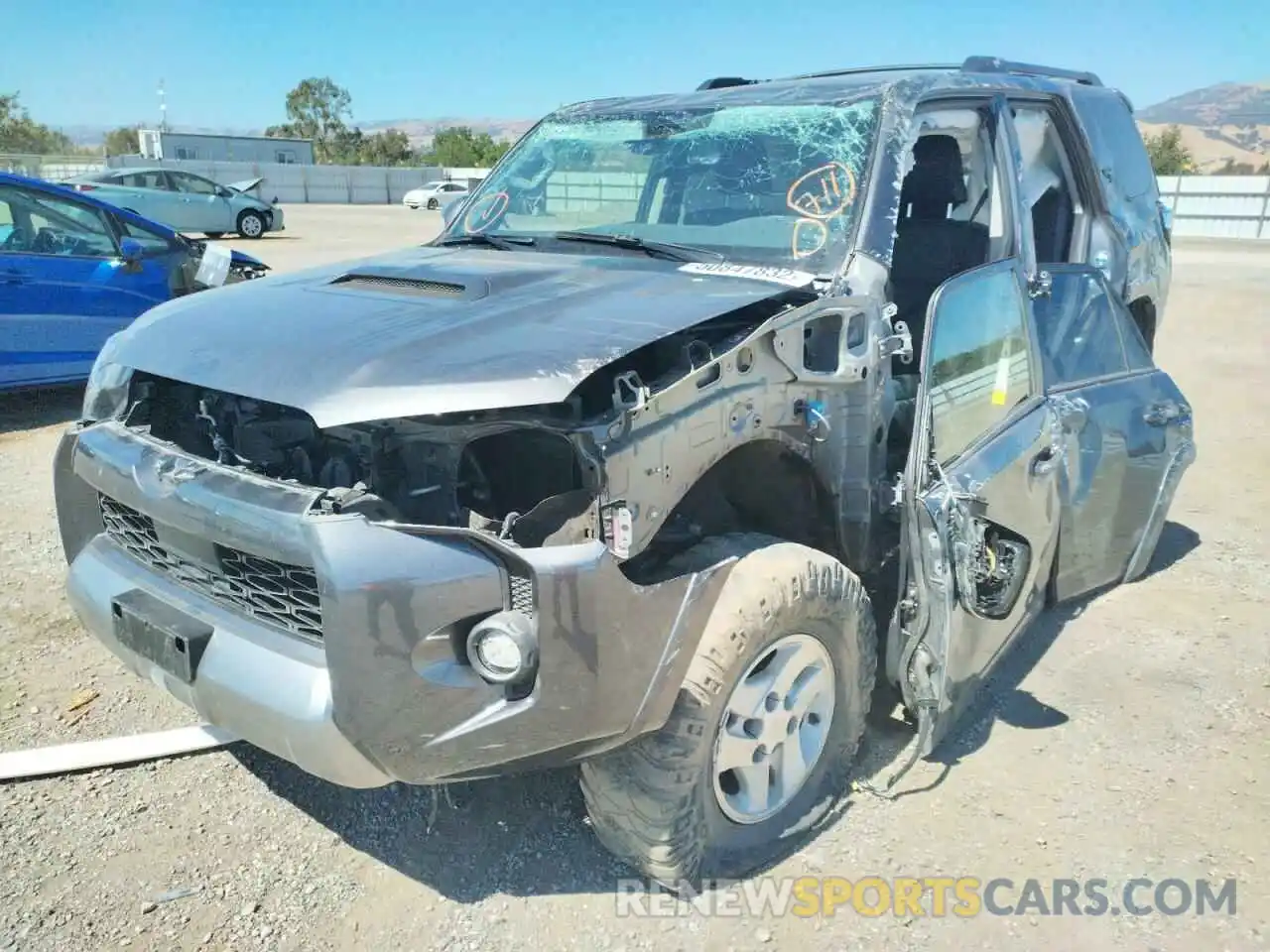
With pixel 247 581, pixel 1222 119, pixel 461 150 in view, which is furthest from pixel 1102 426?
pixel 1222 119

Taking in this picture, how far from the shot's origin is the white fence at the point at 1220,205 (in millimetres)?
27203

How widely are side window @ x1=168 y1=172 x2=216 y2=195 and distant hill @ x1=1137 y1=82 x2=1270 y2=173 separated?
103192 mm

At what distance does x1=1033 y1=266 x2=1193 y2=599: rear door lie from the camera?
3689 millimetres

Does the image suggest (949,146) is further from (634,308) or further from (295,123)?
(295,123)

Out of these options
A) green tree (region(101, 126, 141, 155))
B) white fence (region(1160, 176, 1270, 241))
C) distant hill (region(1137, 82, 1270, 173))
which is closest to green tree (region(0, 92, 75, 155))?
green tree (region(101, 126, 141, 155))

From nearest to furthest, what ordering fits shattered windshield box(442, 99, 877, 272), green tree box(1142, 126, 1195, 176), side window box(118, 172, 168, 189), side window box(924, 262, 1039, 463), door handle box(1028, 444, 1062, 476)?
side window box(924, 262, 1039, 463)
shattered windshield box(442, 99, 877, 272)
door handle box(1028, 444, 1062, 476)
side window box(118, 172, 168, 189)
green tree box(1142, 126, 1195, 176)

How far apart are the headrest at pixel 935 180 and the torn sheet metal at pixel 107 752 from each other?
3413 millimetres

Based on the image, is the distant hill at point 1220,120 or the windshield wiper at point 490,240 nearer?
the windshield wiper at point 490,240

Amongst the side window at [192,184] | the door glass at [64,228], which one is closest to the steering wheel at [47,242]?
the door glass at [64,228]

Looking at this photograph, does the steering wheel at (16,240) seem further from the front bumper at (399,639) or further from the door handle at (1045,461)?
the door handle at (1045,461)

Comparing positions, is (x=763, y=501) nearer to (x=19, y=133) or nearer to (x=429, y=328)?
(x=429, y=328)

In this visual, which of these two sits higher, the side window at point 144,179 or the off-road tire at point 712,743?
the side window at point 144,179

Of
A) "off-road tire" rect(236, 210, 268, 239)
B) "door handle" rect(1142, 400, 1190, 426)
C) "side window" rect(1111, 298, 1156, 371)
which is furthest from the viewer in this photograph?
"off-road tire" rect(236, 210, 268, 239)

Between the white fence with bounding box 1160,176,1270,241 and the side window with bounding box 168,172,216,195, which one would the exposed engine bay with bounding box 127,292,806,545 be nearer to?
the side window with bounding box 168,172,216,195
